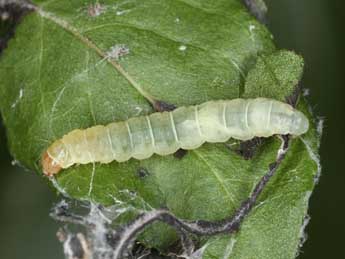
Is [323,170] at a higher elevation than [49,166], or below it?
below

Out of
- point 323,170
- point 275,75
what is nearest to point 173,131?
point 275,75

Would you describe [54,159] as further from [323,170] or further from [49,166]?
[323,170]

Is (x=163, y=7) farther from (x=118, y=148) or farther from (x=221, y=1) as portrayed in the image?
(x=118, y=148)

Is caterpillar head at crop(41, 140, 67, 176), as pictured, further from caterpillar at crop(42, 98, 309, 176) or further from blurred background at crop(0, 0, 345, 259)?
blurred background at crop(0, 0, 345, 259)

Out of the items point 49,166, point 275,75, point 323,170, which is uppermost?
point 275,75

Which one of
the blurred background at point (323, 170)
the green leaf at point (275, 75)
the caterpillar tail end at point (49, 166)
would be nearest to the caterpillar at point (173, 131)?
the caterpillar tail end at point (49, 166)

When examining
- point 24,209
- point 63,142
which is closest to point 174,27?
point 63,142

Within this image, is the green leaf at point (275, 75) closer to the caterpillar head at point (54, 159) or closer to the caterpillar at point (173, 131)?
the caterpillar at point (173, 131)
